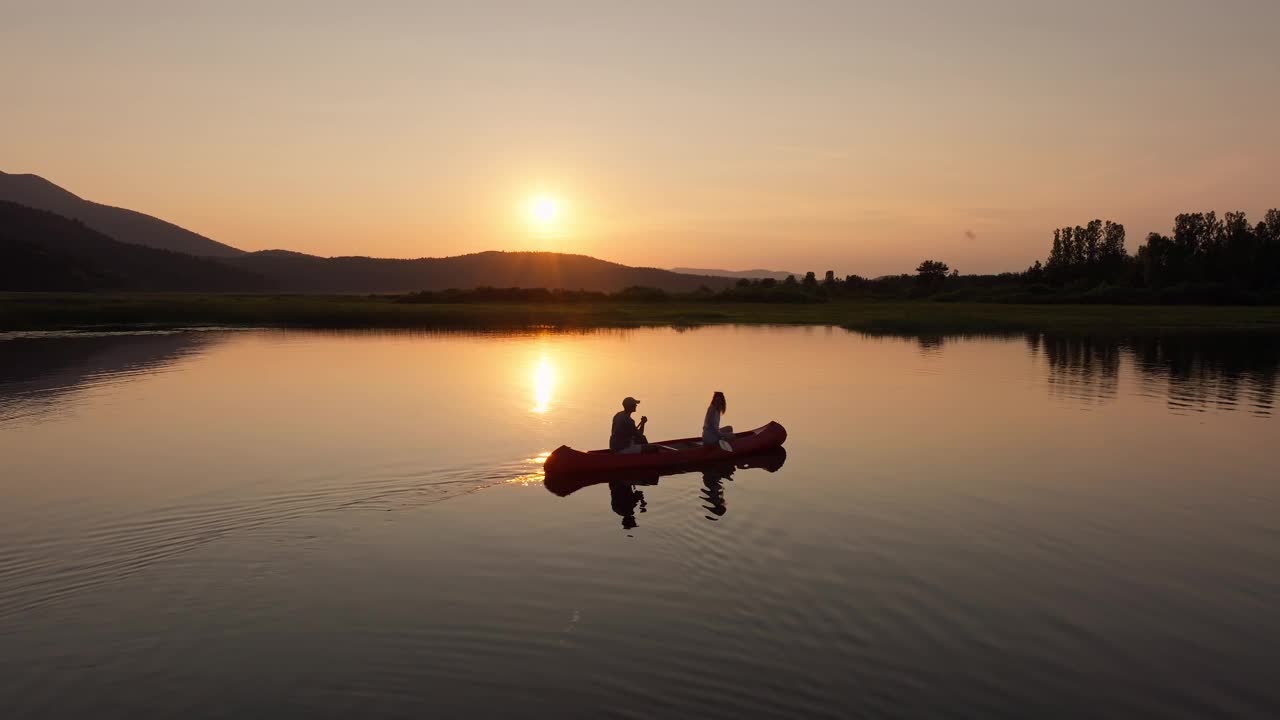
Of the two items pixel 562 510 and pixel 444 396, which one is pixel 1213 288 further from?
pixel 562 510

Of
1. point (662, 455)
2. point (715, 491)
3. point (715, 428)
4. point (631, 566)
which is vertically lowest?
point (715, 491)

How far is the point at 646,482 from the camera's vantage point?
20484mm

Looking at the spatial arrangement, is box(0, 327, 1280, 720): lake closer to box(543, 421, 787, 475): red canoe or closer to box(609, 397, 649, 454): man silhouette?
box(543, 421, 787, 475): red canoe

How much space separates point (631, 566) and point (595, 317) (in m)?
97.7

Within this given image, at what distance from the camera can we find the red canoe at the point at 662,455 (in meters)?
20.3

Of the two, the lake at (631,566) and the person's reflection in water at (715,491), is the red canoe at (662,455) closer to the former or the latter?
the person's reflection in water at (715,491)

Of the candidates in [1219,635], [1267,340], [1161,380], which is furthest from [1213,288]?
[1219,635]

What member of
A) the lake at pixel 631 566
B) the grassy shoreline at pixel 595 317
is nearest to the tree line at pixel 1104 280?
the grassy shoreline at pixel 595 317

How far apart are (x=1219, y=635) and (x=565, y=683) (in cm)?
850

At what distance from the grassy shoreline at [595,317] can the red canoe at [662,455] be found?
63.5 m

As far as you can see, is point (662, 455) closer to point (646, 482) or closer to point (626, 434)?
point (626, 434)

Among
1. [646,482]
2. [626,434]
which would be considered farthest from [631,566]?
[626,434]

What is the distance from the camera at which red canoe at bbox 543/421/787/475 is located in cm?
2028

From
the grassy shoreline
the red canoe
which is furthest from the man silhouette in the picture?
the grassy shoreline
